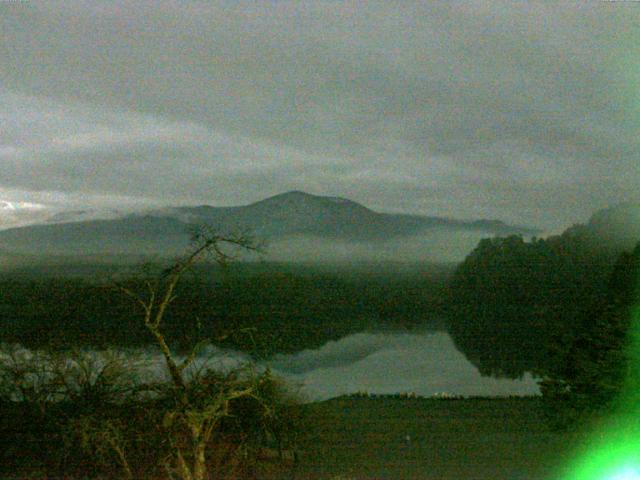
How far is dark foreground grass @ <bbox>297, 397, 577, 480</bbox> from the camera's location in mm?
7332

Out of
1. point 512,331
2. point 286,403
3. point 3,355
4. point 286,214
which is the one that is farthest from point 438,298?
point 3,355

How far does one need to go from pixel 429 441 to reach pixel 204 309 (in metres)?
4.40

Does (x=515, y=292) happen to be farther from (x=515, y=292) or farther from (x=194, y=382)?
(x=194, y=382)

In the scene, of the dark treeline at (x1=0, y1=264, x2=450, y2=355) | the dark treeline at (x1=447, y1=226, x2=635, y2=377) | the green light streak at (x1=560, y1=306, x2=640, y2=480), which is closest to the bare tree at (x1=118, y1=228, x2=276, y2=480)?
the dark treeline at (x1=0, y1=264, x2=450, y2=355)

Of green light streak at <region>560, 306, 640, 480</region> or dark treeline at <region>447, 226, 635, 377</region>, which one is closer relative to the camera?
green light streak at <region>560, 306, 640, 480</region>

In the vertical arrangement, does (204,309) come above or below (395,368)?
above

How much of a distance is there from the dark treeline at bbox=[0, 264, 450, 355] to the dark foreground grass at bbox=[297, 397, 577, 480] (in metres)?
1.66

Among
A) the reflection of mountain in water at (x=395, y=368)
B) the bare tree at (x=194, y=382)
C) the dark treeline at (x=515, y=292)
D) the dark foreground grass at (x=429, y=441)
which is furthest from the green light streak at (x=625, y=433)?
the dark treeline at (x=515, y=292)

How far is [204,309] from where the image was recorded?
9.64 metres

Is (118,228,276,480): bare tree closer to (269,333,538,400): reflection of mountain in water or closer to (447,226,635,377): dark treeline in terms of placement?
(269,333,538,400): reflection of mountain in water

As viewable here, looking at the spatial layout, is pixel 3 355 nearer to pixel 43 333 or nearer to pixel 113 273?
pixel 43 333

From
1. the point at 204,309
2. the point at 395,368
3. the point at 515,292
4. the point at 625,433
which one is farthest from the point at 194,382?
the point at 515,292

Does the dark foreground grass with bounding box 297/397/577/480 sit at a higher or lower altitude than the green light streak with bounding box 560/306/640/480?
lower

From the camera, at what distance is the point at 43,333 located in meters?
7.88
